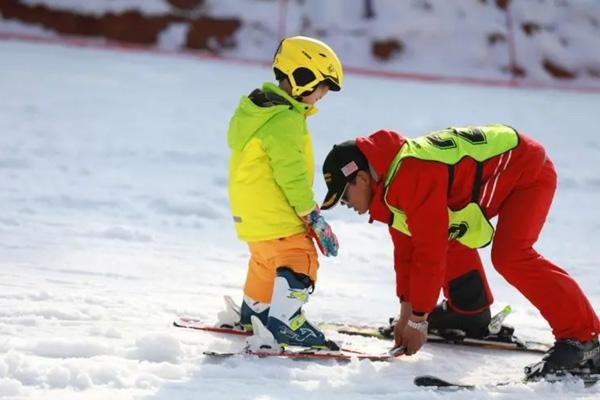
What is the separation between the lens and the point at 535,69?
14.9 m

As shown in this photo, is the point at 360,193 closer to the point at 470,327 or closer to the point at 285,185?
the point at 285,185

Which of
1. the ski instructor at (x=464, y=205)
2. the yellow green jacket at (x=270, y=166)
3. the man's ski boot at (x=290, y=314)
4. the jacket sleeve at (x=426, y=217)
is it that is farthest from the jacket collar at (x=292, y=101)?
the man's ski boot at (x=290, y=314)

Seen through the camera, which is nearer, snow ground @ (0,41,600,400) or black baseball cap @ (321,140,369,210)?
snow ground @ (0,41,600,400)

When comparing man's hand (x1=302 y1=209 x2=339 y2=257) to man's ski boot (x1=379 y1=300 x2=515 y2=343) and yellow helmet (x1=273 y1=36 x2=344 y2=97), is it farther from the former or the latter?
man's ski boot (x1=379 y1=300 x2=515 y2=343)

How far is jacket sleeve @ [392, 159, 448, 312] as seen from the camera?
4.17 metres

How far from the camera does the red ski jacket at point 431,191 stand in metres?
4.18

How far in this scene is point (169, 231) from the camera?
23.1 feet

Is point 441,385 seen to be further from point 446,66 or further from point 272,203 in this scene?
point 446,66

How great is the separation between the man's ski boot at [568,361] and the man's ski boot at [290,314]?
82 cm

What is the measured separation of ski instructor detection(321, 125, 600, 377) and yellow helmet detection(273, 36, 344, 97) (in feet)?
1.17

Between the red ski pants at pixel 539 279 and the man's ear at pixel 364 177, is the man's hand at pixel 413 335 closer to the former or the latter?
the red ski pants at pixel 539 279

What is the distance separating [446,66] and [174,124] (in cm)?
528

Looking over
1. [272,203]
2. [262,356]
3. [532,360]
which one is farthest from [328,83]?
[532,360]

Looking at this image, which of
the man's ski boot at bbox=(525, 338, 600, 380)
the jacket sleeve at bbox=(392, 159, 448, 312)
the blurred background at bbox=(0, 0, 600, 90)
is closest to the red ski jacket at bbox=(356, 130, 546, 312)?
the jacket sleeve at bbox=(392, 159, 448, 312)
